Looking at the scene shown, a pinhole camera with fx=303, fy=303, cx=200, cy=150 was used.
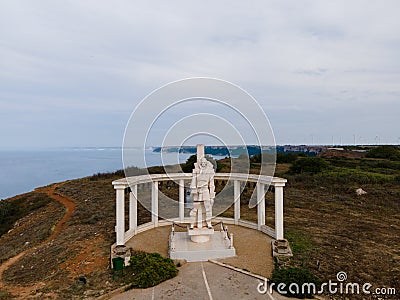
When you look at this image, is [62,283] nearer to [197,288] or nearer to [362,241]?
[197,288]

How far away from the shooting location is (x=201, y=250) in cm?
1155

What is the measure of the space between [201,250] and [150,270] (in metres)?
2.32

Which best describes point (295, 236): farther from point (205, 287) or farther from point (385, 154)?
point (385, 154)

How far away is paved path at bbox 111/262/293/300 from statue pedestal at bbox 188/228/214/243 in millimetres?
1985

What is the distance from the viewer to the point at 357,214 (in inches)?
754

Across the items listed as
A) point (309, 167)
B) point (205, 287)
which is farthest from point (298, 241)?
point (309, 167)

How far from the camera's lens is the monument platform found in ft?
37.4

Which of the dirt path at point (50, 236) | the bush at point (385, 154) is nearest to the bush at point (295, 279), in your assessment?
the dirt path at point (50, 236)

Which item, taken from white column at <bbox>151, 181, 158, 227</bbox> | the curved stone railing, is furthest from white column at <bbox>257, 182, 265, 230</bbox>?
white column at <bbox>151, 181, 158, 227</bbox>

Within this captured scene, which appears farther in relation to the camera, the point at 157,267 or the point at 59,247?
the point at 59,247

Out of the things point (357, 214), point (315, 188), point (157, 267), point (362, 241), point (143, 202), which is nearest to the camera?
point (157, 267)

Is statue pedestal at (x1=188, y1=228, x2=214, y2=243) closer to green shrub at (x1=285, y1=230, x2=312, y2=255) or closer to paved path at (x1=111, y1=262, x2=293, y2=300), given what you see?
paved path at (x1=111, y1=262, x2=293, y2=300)

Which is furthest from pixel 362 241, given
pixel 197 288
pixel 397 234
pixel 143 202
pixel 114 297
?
pixel 143 202

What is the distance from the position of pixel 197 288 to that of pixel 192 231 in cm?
328
